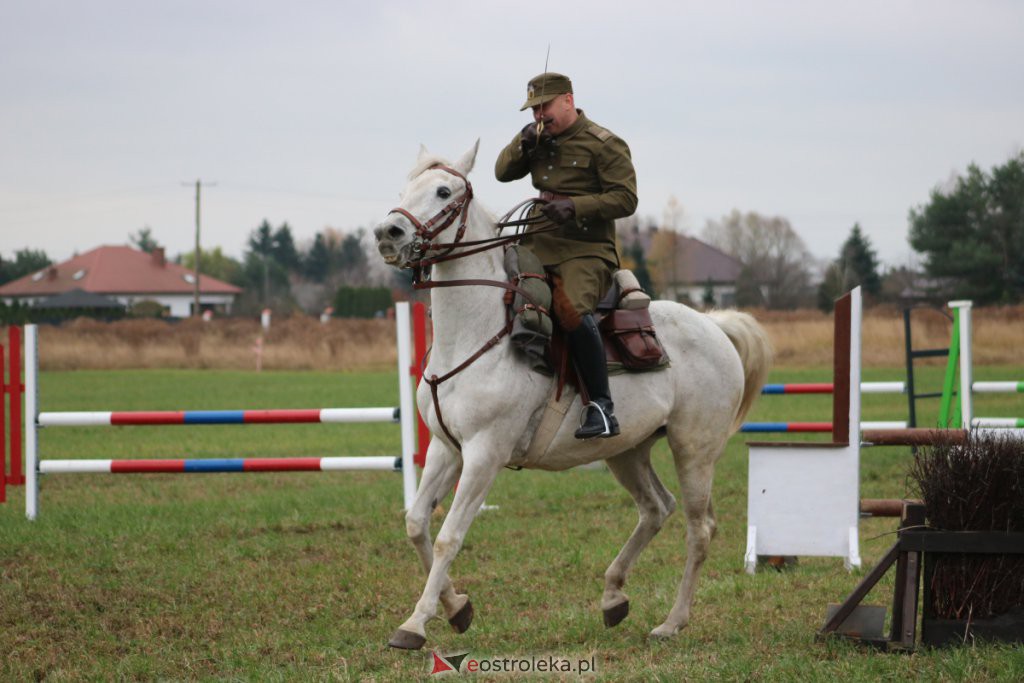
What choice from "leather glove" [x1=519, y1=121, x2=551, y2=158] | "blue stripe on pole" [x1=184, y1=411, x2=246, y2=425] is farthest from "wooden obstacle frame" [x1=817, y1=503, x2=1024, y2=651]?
"blue stripe on pole" [x1=184, y1=411, x2=246, y2=425]

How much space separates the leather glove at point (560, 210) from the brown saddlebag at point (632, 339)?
2.53ft

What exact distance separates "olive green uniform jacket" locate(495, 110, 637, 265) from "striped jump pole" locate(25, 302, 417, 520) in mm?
3860

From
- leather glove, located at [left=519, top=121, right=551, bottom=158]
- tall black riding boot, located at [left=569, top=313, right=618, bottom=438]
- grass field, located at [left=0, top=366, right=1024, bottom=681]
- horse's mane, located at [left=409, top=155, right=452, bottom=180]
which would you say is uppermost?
leather glove, located at [left=519, top=121, right=551, bottom=158]

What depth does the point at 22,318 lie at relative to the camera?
5991cm

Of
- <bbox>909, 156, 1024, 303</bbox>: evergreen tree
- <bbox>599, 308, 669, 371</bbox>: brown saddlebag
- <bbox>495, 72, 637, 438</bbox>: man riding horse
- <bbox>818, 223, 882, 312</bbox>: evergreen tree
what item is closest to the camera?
<bbox>495, 72, 637, 438</bbox>: man riding horse

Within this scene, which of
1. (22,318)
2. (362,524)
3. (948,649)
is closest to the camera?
(948,649)

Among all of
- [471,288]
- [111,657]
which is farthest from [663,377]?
[111,657]

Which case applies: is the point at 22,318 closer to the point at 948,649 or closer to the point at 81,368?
the point at 81,368

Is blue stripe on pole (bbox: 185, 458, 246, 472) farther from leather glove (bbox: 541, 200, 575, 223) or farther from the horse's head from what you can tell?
leather glove (bbox: 541, 200, 575, 223)

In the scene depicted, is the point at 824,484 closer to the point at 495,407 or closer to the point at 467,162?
the point at 495,407

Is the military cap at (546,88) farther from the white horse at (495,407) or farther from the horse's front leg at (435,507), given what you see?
the horse's front leg at (435,507)

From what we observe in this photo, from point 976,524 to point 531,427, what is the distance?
2380mm

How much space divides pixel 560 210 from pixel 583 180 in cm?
45

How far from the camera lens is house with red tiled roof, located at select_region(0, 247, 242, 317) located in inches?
3829
